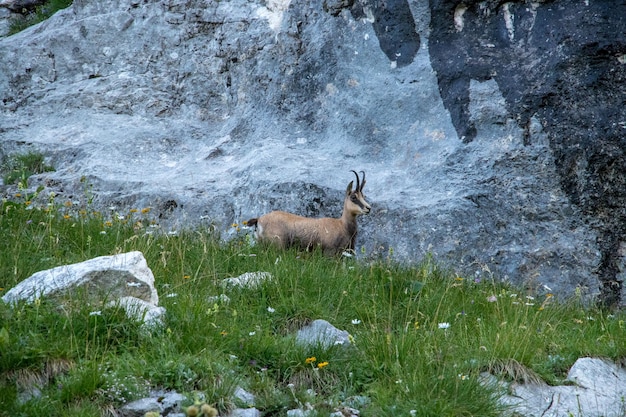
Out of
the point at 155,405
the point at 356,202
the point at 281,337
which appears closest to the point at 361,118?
the point at 356,202

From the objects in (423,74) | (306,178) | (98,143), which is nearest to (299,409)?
(306,178)

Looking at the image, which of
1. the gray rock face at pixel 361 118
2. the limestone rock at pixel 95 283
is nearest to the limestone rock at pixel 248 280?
the limestone rock at pixel 95 283

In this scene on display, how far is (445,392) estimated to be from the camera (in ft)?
17.6

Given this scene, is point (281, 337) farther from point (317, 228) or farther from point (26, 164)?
point (26, 164)

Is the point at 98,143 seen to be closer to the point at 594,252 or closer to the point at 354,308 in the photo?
the point at 354,308

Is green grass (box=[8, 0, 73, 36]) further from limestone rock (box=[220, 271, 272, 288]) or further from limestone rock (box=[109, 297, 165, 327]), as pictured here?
limestone rock (box=[109, 297, 165, 327])

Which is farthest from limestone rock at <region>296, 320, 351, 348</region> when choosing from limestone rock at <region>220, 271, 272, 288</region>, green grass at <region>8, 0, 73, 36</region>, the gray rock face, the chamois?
green grass at <region>8, 0, 73, 36</region>

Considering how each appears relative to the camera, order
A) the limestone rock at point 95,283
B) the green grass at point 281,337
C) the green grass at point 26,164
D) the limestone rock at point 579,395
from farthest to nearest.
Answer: the green grass at point 26,164 < the limestone rock at point 95,283 < the limestone rock at point 579,395 < the green grass at point 281,337

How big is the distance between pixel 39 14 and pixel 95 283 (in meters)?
10.7

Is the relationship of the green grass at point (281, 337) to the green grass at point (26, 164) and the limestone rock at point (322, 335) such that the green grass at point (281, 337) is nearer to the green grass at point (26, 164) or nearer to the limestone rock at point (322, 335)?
the limestone rock at point (322, 335)

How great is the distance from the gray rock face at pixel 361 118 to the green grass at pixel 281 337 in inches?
45.8

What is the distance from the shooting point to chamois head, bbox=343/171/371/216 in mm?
9266

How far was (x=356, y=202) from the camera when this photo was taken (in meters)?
9.34

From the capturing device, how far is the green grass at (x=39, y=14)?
1509 cm
